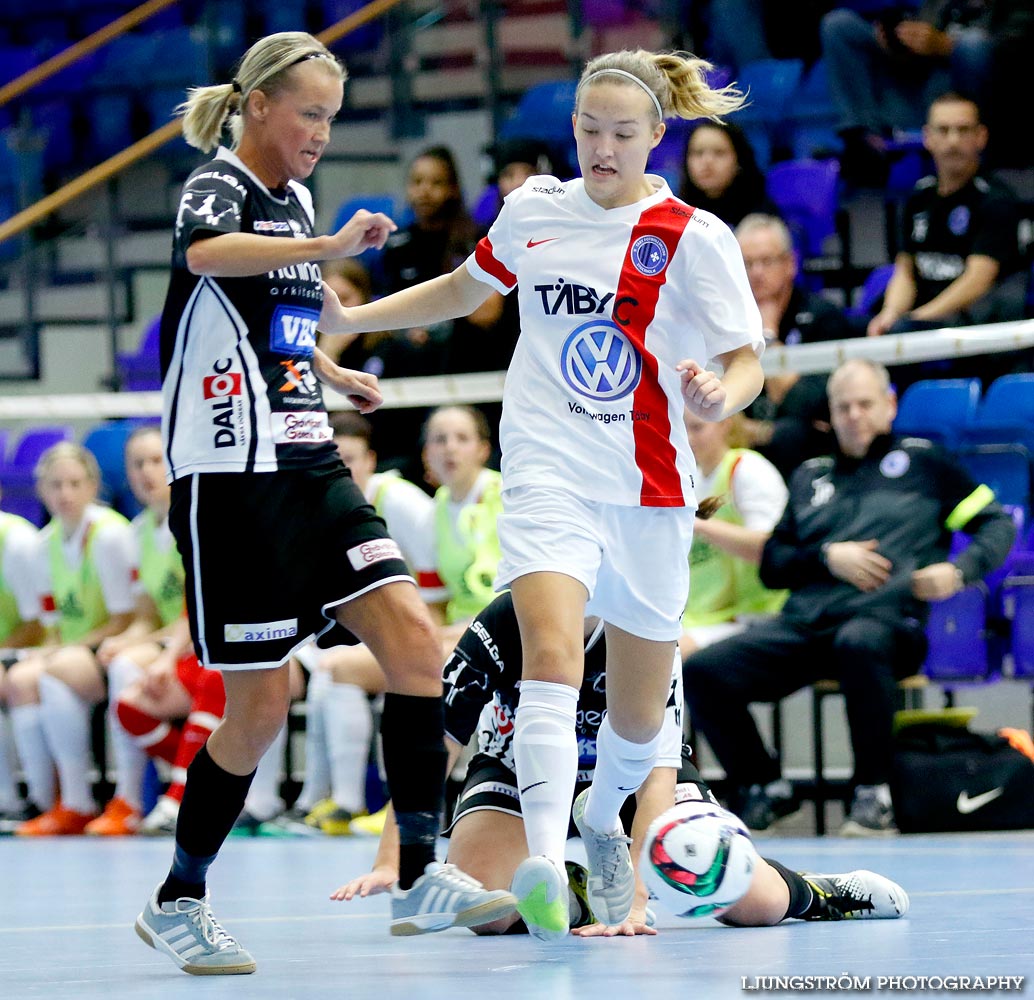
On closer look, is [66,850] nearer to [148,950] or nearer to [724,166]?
[148,950]

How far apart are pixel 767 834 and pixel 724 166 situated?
3302 mm

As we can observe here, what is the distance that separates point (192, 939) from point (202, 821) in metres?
0.23

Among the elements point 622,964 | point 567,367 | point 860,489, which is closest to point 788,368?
point 860,489

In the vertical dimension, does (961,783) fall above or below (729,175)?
below

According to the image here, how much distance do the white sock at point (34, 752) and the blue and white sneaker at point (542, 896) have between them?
5586mm

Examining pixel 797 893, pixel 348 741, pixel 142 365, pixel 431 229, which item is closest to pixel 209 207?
pixel 797 893

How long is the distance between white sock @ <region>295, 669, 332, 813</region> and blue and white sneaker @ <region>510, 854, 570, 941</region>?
433 cm

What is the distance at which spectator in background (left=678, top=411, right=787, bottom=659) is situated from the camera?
717 cm

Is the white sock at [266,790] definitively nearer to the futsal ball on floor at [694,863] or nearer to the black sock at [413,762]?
the black sock at [413,762]

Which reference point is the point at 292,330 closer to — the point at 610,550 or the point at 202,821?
the point at 610,550

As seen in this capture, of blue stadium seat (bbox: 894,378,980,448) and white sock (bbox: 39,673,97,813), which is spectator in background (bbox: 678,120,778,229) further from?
white sock (bbox: 39,673,97,813)

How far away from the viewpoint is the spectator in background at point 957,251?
809 centimetres

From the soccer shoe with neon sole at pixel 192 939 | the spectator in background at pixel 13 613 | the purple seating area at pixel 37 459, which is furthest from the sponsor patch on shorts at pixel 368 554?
the purple seating area at pixel 37 459

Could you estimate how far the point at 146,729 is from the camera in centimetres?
796
